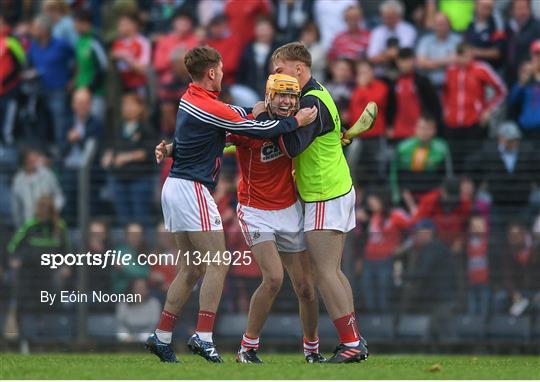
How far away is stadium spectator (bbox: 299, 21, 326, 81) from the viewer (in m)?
17.2

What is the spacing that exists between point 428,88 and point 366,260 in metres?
2.29

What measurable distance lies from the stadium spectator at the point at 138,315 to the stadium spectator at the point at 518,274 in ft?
11.7

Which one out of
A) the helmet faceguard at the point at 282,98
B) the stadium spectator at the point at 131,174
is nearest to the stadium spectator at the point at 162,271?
the stadium spectator at the point at 131,174

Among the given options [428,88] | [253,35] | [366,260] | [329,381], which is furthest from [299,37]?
[329,381]

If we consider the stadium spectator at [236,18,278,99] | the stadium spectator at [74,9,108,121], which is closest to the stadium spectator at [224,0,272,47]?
the stadium spectator at [236,18,278,99]

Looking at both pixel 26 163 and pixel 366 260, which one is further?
pixel 26 163

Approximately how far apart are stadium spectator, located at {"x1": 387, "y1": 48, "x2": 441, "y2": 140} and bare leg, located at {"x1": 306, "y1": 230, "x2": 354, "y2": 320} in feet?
20.5

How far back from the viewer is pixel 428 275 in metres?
15.5

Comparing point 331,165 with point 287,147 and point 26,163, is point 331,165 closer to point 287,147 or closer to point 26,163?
point 287,147

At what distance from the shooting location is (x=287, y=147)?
1022 cm

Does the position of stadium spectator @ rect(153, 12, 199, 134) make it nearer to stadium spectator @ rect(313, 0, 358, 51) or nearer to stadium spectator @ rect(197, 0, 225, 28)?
stadium spectator @ rect(197, 0, 225, 28)

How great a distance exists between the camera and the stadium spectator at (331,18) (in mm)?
17531

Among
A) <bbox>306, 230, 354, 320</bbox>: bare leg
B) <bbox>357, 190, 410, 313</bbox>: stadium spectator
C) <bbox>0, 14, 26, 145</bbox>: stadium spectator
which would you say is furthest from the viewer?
<bbox>0, 14, 26, 145</bbox>: stadium spectator

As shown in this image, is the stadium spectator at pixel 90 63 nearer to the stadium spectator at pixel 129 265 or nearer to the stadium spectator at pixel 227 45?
the stadium spectator at pixel 227 45
